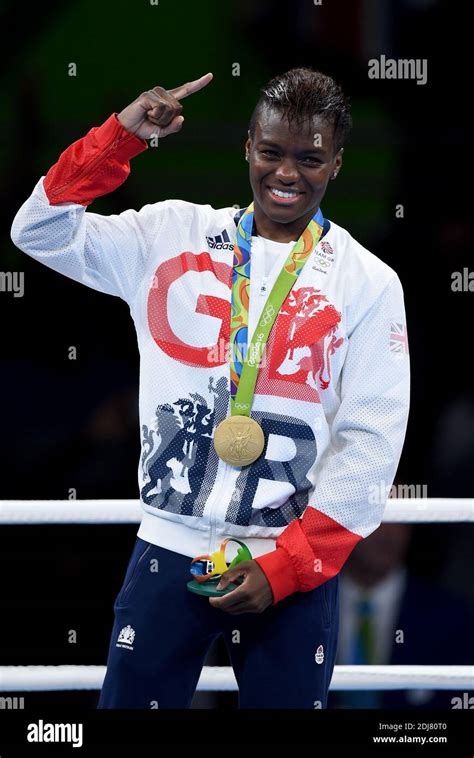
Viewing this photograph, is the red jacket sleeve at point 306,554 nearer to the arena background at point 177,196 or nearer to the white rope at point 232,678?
the white rope at point 232,678

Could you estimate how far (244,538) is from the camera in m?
1.77

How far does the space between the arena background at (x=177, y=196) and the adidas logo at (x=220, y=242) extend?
1664mm

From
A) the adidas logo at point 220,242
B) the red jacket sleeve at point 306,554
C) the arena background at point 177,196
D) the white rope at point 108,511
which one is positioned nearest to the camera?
the red jacket sleeve at point 306,554

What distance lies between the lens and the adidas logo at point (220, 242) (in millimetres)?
1825

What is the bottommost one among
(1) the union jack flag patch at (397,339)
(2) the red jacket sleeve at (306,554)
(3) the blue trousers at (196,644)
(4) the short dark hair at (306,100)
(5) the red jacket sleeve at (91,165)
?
(3) the blue trousers at (196,644)

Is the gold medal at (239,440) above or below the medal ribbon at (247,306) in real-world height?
below

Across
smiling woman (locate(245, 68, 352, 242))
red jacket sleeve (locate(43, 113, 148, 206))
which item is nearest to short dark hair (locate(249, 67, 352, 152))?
smiling woman (locate(245, 68, 352, 242))

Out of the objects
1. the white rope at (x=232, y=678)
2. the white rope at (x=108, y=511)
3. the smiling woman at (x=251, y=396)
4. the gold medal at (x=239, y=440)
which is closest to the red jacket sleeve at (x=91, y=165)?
the smiling woman at (x=251, y=396)

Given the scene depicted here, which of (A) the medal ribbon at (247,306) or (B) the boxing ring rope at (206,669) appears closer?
(A) the medal ribbon at (247,306)

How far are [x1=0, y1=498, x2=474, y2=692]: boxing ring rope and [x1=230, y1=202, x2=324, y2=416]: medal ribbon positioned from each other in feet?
1.85

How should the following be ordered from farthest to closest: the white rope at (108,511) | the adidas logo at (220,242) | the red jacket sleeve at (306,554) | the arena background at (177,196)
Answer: the arena background at (177,196) < the white rope at (108,511) < the adidas logo at (220,242) < the red jacket sleeve at (306,554)

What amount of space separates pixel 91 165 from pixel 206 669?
109 centimetres

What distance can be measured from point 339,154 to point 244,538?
25.4 inches

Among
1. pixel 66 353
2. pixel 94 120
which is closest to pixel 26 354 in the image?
pixel 66 353
